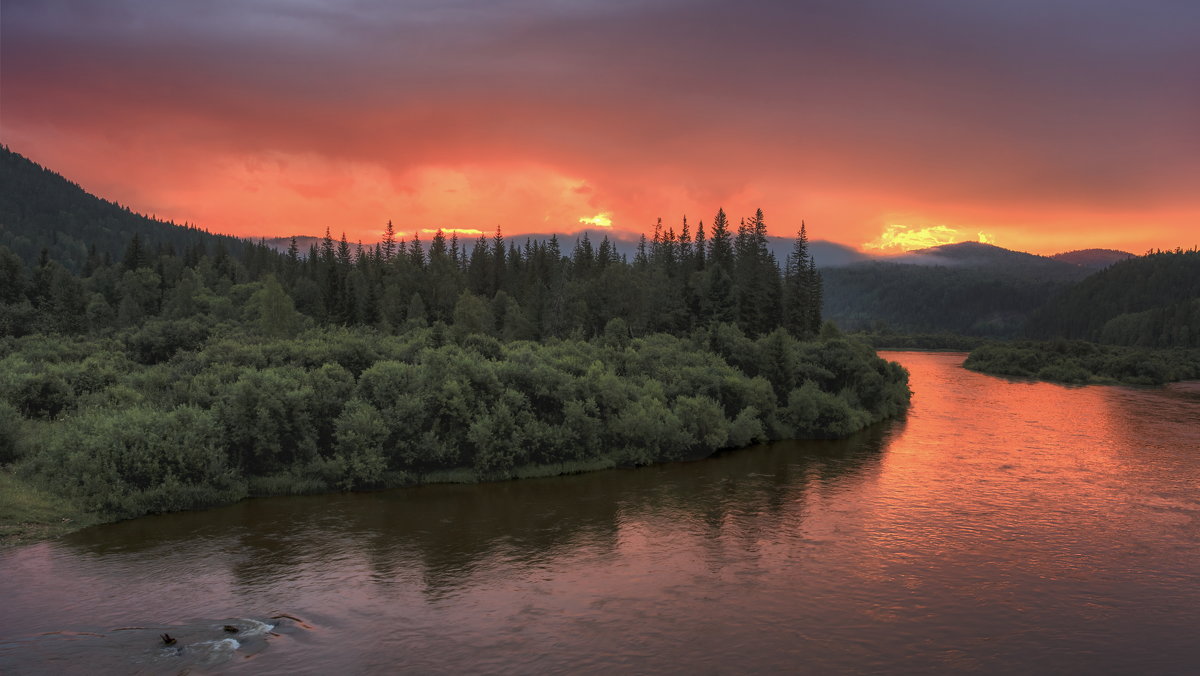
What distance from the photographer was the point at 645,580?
39.7m

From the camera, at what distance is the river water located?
3136 cm

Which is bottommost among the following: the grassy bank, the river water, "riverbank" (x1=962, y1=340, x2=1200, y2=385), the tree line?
the river water

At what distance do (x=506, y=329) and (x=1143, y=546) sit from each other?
10662 cm

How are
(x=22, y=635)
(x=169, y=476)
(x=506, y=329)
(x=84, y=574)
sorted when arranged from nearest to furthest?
1. (x=22, y=635)
2. (x=84, y=574)
3. (x=169, y=476)
4. (x=506, y=329)

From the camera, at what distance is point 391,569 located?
40.4 meters

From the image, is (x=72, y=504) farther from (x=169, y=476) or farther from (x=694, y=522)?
(x=694, y=522)

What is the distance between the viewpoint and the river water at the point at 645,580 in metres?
31.4

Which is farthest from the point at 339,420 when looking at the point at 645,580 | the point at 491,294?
the point at 491,294

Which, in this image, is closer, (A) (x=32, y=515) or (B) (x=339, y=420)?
(A) (x=32, y=515)

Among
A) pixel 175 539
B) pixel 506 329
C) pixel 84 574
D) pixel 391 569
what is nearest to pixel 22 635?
pixel 84 574

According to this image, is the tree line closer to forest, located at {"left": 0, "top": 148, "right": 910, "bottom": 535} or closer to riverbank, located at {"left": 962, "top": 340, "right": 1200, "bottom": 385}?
forest, located at {"left": 0, "top": 148, "right": 910, "bottom": 535}

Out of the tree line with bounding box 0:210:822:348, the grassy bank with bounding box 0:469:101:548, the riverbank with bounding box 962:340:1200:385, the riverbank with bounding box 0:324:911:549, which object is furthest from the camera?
the riverbank with bounding box 962:340:1200:385

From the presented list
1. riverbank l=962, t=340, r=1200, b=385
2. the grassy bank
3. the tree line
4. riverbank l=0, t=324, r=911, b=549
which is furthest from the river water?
riverbank l=962, t=340, r=1200, b=385

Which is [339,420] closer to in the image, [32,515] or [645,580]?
[32,515]
